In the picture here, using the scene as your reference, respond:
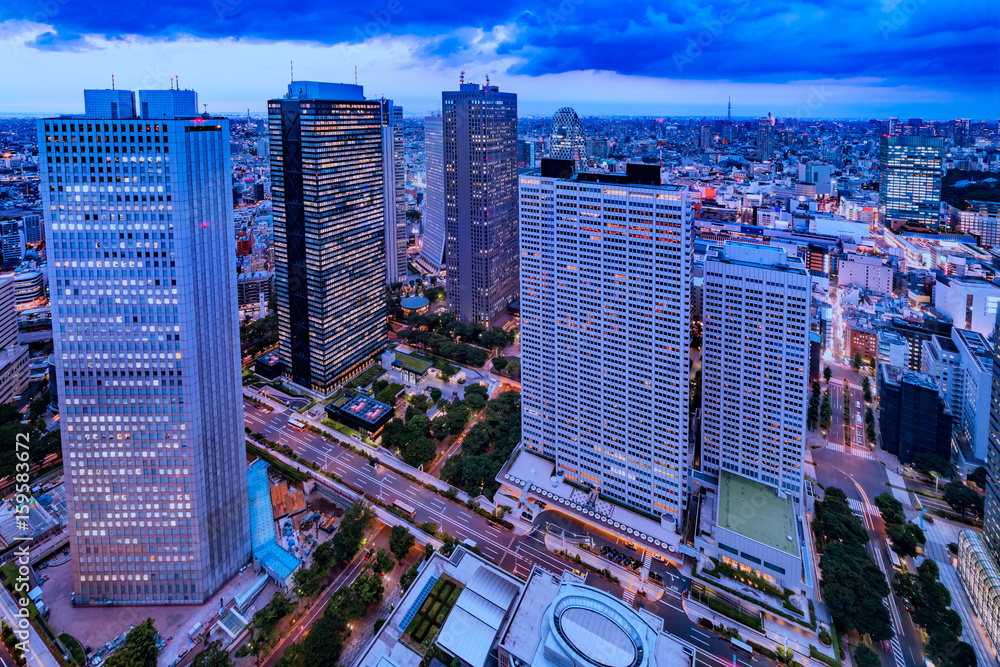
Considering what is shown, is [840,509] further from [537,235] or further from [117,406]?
[117,406]

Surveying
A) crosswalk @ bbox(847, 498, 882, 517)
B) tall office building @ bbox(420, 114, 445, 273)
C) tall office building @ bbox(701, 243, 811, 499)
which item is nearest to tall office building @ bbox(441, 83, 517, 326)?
tall office building @ bbox(420, 114, 445, 273)

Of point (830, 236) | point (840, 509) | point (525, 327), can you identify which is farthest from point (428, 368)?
point (830, 236)

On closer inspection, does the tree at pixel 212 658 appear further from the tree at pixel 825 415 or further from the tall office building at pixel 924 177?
the tall office building at pixel 924 177

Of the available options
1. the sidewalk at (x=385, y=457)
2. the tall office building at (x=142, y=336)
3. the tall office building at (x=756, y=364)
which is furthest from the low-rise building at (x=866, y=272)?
the tall office building at (x=142, y=336)

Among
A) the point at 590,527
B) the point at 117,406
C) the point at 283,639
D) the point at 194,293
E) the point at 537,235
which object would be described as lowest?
the point at 283,639

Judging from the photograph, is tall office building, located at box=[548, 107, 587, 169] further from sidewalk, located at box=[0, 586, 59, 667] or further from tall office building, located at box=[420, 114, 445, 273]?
sidewalk, located at box=[0, 586, 59, 667]
